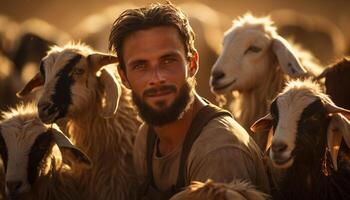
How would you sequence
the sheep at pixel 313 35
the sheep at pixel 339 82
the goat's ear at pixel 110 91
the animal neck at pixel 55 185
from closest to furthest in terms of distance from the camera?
the animal neck at pixel 55 185 < the goat's ear at pixel 110 91 < the sheep at pixel 339 82 < the sheep at pixel 313 35

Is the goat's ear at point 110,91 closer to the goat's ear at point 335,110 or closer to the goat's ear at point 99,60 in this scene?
the goat's ear at point 99,60

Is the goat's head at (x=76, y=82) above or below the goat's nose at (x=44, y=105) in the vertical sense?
above

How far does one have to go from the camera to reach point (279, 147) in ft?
17.5

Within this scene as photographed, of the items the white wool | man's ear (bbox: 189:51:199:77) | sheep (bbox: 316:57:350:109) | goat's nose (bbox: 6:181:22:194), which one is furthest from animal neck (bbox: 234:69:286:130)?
goat's nose (bbox: 6:181:22:194)

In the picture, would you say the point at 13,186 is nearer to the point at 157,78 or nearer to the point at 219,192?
the point at 157,78

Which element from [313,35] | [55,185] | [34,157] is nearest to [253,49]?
[55,185]

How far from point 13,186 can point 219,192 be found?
1.78 metres

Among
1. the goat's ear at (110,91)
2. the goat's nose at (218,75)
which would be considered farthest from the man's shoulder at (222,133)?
the goat's nose at (218,75)

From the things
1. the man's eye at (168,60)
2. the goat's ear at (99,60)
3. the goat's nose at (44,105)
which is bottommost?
the goat's nose at (44,105)

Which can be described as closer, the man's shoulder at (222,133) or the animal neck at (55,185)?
the man's shoulder at (222,133)

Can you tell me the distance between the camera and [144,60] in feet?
18.9

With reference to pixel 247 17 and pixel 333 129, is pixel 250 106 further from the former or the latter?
pixel 333 129

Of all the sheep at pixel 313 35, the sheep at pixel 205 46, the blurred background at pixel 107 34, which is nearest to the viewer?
the sheep at pixel 205 46

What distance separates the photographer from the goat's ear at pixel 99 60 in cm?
641
